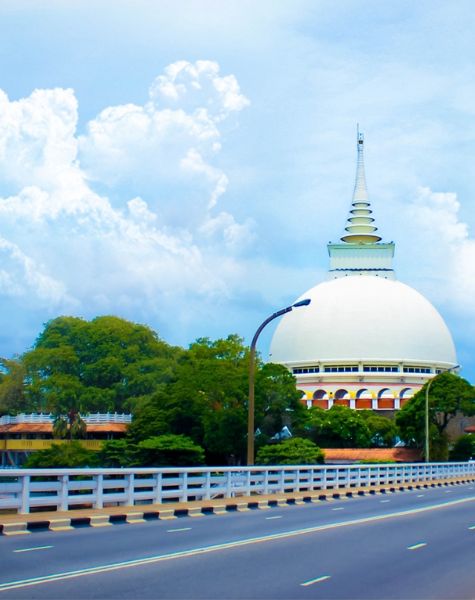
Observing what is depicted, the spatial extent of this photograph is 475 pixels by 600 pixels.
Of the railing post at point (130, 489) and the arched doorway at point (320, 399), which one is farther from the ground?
the arched doorway at point (320, 399)

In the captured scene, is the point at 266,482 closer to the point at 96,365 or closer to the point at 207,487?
the point at 207,487

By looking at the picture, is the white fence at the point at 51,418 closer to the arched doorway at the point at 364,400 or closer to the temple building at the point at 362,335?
the arched doorway at the point at 364,400

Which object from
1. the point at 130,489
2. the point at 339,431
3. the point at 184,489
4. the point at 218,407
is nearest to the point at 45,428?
the point at 218,407

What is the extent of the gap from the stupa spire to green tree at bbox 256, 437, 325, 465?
81.4 metres

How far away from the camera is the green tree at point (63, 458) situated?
65500 mm

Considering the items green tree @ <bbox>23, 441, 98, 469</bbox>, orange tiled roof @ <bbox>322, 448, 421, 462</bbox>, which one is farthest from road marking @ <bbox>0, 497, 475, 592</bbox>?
orange tiled roof @ <bbox>322, 448, 421, 462</bbox>

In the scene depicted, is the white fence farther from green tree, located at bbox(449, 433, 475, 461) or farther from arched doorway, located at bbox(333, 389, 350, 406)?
arched doorway, located at bbox(333, 389, 350, 406)

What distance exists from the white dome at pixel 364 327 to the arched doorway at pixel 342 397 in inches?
258

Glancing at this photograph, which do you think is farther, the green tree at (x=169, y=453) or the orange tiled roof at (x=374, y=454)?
the orange tiled roof at (x=374, y=454)

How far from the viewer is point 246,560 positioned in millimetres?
16359

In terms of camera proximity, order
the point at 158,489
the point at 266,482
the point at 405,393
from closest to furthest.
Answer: the point at 158,489
the point at 266,482
the point at 405,393

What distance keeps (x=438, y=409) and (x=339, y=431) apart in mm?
11934

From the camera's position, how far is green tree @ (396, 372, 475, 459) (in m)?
78.6

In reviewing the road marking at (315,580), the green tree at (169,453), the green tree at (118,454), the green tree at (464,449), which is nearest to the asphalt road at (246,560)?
the road marking at (315,580)
